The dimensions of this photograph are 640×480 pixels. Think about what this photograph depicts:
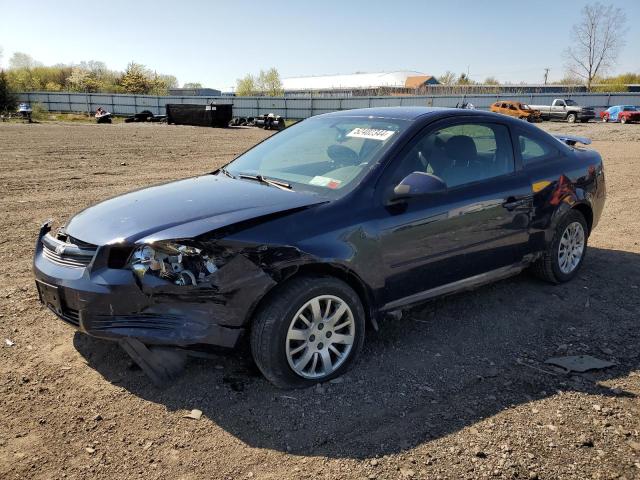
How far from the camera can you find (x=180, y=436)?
9.41ft

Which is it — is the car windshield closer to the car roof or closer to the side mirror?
the car roof

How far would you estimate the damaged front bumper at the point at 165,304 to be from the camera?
2977mm

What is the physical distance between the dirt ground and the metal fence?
39.2m

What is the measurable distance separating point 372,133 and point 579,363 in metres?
2.18

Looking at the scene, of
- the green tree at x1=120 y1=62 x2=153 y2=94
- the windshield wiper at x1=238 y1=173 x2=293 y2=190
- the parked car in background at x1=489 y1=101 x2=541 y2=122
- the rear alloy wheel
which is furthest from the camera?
the green tree at x1=120 y1=62 x2=153 y2=94

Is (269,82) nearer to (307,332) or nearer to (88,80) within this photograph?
(88,80)

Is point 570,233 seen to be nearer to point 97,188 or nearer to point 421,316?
point 421,316

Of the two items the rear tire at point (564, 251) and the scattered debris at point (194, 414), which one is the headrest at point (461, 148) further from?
the scattered debris at point (194, 414)

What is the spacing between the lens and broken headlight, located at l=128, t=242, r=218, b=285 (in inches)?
117

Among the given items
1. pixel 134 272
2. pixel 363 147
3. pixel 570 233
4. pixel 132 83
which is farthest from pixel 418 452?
pixel 132 83

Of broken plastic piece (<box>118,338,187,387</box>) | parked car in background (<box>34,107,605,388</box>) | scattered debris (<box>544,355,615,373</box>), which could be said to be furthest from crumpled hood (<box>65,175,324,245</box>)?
scattered debris (<box>544,355,615,373</box>)

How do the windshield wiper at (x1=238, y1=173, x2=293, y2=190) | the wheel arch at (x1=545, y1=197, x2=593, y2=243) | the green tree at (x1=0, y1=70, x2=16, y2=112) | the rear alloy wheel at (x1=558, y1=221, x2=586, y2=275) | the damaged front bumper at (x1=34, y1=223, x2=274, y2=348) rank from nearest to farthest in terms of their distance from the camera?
1. the damaged front bumper at (x1=34, y1=223, x2=274, y2=348)
2. the windshield wiper at (x1=238, y1=173, x2=293, y2=190)
3. the wheel arch at (x1=545, y1=197, x2=593, y2=243)
4. the rear alloy wheel at (x1=558, y1=221, x2=586, y2=275)
5. the green tree at (x1=0, y1=70, x2=16, y2=112)

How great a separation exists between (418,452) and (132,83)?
83.8m

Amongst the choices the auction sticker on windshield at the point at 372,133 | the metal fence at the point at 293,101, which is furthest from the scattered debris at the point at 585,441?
the metal fence at the point at 293,101
